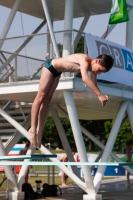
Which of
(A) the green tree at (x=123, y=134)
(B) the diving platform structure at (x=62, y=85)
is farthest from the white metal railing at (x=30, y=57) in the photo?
(A) the green tree at (x=123, y=134)

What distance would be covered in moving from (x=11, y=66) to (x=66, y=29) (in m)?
2.99

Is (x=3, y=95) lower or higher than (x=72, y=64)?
higher

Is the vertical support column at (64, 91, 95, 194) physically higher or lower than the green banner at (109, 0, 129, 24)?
lower

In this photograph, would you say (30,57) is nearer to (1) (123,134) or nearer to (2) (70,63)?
(2) (70,63)

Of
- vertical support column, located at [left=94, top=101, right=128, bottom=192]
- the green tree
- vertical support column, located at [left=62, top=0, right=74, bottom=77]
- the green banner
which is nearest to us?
vertical support column, located at [left=62, top=0, right=74, bottom=77]

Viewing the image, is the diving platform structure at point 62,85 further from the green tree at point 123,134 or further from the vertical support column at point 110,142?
the green tree at point 123,134

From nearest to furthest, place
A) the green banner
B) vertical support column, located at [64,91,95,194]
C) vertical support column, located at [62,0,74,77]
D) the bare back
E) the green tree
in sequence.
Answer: the bare back → vertical support column, located at [62,0,74,77] → vertical support column, located at [64,91,95,194] → the green banner → the green tree

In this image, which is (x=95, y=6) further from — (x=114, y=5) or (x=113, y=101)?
(x=113, y=101)

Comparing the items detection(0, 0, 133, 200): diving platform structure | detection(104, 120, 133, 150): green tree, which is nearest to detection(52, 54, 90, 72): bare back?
detection(0, 0, 133, 200): diving platform structure

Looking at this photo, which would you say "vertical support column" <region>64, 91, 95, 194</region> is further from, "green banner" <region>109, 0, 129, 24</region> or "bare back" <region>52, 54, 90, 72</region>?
"bare back" <region>52, 54, 90, 72</region>

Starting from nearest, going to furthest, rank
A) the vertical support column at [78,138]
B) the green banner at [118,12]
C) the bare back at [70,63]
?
the bare back at [70,63] < the vertical support column at [78,138] < the green banner at [118,12]

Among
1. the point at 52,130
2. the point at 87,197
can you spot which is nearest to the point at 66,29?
the point at 87,197

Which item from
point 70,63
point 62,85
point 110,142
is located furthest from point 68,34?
point 70,63

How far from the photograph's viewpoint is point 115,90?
2109 centimetres
